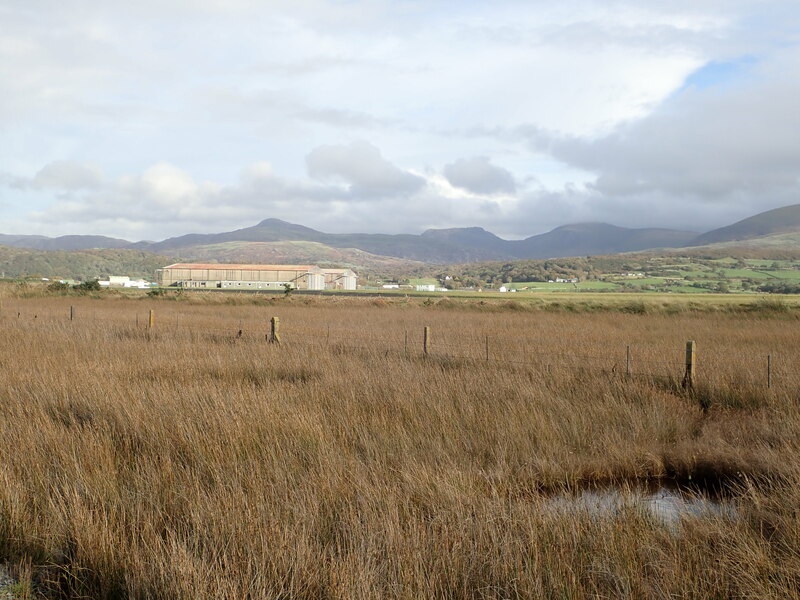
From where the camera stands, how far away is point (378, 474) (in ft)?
19.4

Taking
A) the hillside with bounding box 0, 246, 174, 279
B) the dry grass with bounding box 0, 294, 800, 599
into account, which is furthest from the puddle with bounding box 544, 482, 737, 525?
the hillside with bounding box 0, 246, 174, 279

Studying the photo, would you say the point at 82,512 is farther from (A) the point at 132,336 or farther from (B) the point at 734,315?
(B) the point at 734,315

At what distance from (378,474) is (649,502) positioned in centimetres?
257

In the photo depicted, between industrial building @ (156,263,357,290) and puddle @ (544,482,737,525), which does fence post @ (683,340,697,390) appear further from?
industrial building @ (156,263,357,290)

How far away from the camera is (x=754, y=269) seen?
142750 mm

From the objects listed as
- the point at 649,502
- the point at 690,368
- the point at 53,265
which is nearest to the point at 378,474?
the point at 649,502

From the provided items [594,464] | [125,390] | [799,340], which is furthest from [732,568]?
[799,340]

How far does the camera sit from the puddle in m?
5.37

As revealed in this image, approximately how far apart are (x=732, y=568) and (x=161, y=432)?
5637mm

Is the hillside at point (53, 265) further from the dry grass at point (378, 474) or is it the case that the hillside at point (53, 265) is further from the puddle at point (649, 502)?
the puddle at point (649, 502)

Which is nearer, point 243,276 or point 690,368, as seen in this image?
point 690,368

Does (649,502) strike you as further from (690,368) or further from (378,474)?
(690,368)

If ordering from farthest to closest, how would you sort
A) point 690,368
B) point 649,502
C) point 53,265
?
point 53,265 → point 690,368 → point 649,502

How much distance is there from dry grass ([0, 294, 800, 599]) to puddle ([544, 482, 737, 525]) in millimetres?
177
